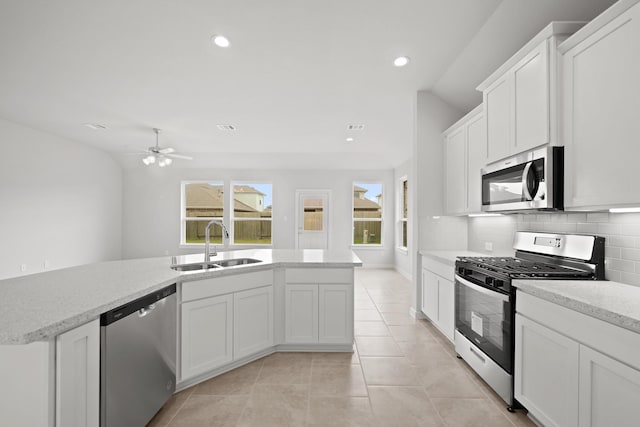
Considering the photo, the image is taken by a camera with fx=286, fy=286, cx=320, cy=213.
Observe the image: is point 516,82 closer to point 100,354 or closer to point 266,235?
point 100,354

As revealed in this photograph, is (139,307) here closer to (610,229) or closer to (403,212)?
(610,229)

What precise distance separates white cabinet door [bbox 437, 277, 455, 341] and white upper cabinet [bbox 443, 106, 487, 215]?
82 cm

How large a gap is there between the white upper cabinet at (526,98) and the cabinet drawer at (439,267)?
1074 mm

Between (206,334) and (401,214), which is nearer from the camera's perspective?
(206,334)

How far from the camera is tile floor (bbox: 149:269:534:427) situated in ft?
5.90

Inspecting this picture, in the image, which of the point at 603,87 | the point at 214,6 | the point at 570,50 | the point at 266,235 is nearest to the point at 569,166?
the point at 603,87

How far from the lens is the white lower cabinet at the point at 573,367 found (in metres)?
1.17

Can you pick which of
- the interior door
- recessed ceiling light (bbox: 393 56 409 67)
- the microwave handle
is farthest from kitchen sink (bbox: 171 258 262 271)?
the interior door

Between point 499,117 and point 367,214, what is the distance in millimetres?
5277

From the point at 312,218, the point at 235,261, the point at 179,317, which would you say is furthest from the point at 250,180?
the point at 179,317

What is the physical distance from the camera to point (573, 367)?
1386 mm

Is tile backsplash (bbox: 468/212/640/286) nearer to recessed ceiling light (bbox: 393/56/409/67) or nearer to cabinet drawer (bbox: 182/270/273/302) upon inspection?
recessed ceiling light (bbox: 393/56/409/67)

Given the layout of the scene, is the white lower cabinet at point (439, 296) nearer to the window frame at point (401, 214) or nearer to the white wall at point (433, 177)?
the white wall at point (433, 177)

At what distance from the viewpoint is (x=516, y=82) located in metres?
2.15
